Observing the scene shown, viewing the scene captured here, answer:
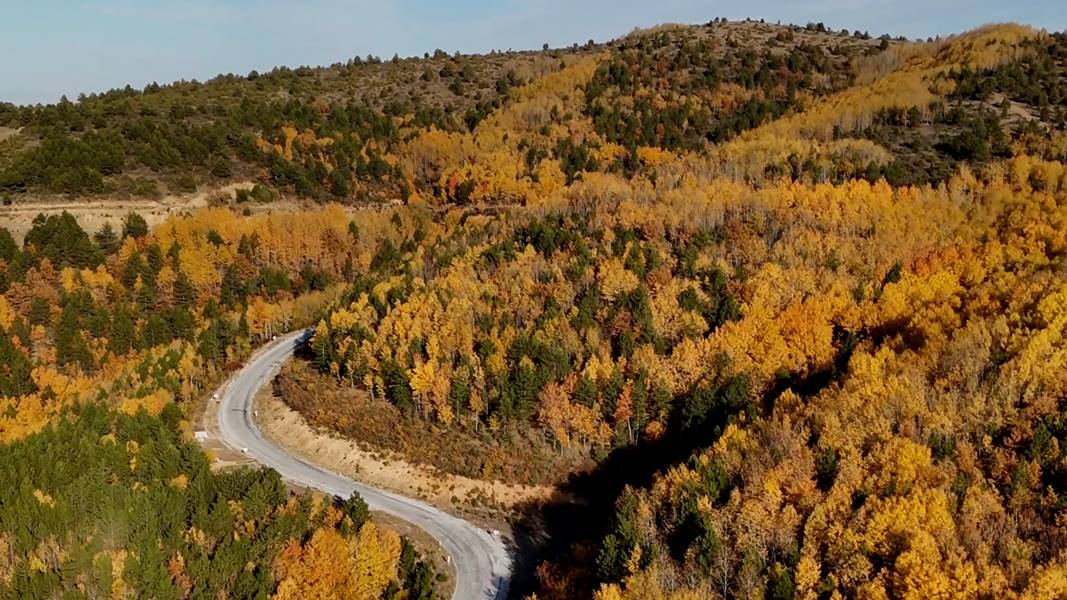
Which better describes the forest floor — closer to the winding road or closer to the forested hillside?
the winding road

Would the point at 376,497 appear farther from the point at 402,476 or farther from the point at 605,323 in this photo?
the point at 605,323

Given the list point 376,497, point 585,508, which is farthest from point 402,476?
point 585,508

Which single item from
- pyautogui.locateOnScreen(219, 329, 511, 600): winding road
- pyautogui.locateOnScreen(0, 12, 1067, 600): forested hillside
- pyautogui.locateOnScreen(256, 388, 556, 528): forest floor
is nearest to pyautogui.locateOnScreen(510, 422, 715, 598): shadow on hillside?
pyautogui.locateOnScreen(0, 12, 1067, 600): forested hillside

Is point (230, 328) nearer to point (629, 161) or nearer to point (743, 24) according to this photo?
point (629, 161)

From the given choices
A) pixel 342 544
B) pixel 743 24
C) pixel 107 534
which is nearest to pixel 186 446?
pixel 107 534

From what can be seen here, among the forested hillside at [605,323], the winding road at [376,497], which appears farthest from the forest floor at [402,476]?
the forested hillside at [605,323]

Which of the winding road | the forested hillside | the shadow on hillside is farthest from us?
the shadow on hillside
